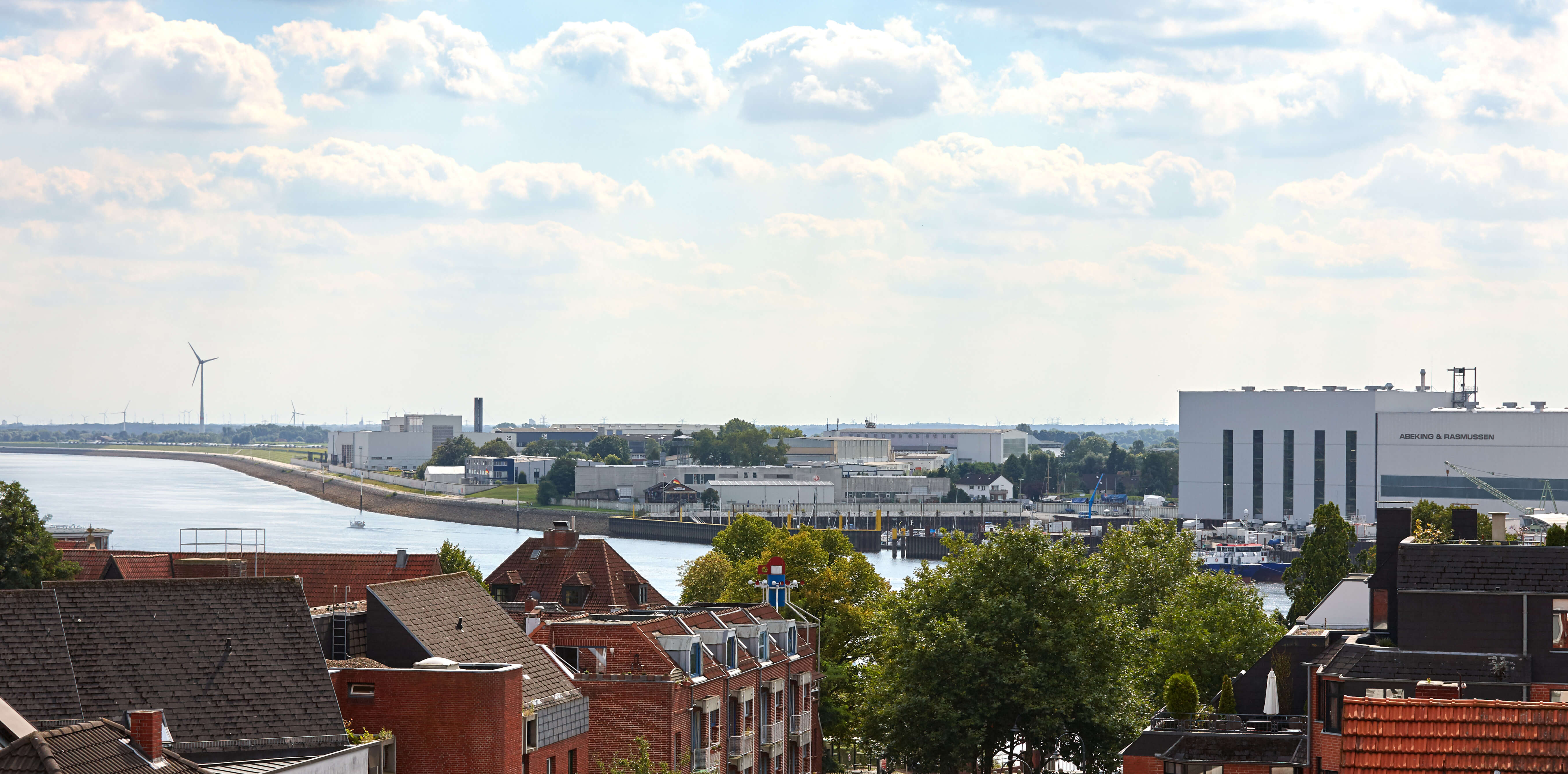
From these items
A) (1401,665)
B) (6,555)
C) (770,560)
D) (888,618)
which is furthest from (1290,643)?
(6,555)

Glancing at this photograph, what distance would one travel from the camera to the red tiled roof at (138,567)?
62.0m

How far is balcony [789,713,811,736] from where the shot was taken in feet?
181

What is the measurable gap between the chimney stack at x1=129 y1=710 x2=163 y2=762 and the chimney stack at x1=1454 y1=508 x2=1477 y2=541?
1202 inches

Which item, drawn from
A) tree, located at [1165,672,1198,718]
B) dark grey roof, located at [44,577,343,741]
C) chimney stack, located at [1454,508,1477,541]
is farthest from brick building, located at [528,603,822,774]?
chimney stack, located at [1454,508,1477,541]

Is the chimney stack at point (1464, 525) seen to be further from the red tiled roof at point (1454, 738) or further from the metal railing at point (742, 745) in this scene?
the red tiled roof at point (1454, 738)

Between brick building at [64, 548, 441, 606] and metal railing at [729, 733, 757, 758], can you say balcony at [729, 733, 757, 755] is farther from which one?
brick building at [64, 548, 441, 606]

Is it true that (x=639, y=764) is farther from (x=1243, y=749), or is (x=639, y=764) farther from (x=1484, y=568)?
(x=1484, y=568)

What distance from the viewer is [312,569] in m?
58.5

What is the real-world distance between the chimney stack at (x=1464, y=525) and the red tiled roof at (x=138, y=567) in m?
43.5

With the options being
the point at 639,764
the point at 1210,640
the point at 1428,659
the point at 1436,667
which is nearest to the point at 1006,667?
the point at 1210,640

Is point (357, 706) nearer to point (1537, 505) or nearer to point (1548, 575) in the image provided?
point (1548, 575)

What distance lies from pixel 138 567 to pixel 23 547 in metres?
4.23

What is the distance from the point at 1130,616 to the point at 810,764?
491 inches

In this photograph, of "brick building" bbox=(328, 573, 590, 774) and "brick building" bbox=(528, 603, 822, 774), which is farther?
"brick building" bbox=(528, 603, 822, 774)
